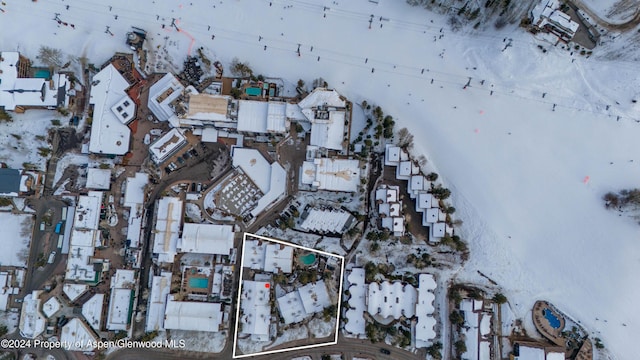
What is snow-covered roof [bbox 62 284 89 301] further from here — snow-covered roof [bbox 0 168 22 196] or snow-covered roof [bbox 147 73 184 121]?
snow-covered roof [bbox 147 73 184 121]

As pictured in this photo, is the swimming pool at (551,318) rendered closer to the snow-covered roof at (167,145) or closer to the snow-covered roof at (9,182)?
the snow-covered roof at (167,145)

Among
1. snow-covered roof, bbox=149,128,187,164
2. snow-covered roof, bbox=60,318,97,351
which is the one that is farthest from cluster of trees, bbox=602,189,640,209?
snow-covered roof, bbox=60,318,97,351

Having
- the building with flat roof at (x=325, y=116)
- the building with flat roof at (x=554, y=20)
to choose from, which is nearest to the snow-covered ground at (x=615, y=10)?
the building with flat roof at (x=554, y=20)

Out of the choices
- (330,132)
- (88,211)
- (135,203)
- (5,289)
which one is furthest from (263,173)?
(5,289)

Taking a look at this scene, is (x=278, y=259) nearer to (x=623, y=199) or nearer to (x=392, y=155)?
(x=392, y=155)

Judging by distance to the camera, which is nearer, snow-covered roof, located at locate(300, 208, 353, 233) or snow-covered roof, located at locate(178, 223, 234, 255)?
snow-covered roof, located at locate(178, 223, 234, 255)

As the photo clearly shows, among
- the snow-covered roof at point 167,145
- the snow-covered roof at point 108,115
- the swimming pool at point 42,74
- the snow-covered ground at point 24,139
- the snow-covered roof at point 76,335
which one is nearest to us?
the snow-covered roof at point 76,335

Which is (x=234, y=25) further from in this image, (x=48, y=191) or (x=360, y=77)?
(x=48, y=191)
